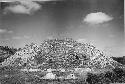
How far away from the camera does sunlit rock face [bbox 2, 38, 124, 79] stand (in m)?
31.0

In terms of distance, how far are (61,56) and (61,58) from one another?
1.68ft

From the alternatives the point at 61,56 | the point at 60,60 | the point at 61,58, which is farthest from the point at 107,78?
the point at 61,56

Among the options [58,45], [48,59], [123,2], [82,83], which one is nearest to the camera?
[123,2]

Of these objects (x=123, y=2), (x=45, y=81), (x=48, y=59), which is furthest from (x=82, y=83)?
(x=48, y=59)

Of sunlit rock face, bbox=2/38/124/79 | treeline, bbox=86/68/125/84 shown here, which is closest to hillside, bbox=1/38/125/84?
sunlit rock face, bbox=2/38/124/79

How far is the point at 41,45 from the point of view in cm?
3672

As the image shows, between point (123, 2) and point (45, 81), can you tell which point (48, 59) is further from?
point (123, 2)

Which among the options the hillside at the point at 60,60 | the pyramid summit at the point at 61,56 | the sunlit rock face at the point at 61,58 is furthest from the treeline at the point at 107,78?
the pyramid summit at the point at 61,56

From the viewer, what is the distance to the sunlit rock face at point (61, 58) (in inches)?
1220

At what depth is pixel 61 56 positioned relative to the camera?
32.9m

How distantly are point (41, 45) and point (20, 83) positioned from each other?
15096 mm

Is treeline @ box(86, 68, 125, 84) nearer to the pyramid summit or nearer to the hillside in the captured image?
the hillside

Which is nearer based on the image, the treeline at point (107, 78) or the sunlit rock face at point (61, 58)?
the treeline at point (107, 78)

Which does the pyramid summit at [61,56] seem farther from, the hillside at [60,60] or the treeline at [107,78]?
the treeline at [107,78]
